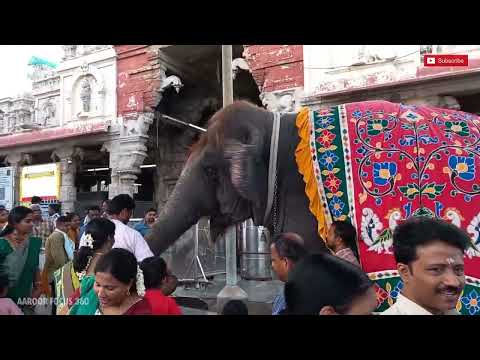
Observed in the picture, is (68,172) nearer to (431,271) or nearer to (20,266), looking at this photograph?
(20,266)

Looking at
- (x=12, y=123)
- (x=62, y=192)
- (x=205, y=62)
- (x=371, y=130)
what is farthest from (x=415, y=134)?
(x=12, y=123)

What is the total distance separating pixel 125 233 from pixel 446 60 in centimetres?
529

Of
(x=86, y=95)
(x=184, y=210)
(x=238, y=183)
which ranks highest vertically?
(x=86, y=95)

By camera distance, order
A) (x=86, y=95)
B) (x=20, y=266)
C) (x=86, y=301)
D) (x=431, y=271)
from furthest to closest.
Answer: (x=86, y=95) → (x=20, y=266) → (x=86, y=301) → (x=431, y=271)

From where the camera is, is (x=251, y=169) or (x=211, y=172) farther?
(x=211, y=172)

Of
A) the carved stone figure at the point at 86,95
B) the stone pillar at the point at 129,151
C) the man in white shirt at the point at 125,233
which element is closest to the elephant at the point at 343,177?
the man in white shirt at the point at 125,233

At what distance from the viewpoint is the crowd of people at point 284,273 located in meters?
1.30

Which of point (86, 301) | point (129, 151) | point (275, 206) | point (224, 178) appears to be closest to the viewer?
point (86, 301)

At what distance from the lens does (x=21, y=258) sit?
3.16 m

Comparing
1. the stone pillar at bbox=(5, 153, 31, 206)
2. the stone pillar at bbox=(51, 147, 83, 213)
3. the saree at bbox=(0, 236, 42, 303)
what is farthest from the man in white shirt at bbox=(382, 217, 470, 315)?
the stone pillar at bbox=(5, 153, 31, 206)

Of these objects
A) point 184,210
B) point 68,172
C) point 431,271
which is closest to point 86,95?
point 68,172

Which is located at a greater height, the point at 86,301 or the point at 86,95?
the point at 86,95

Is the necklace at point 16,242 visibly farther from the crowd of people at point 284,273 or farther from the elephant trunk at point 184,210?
the elephant trunk at point 184,210

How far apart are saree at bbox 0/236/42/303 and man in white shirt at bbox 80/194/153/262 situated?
0.63 m
